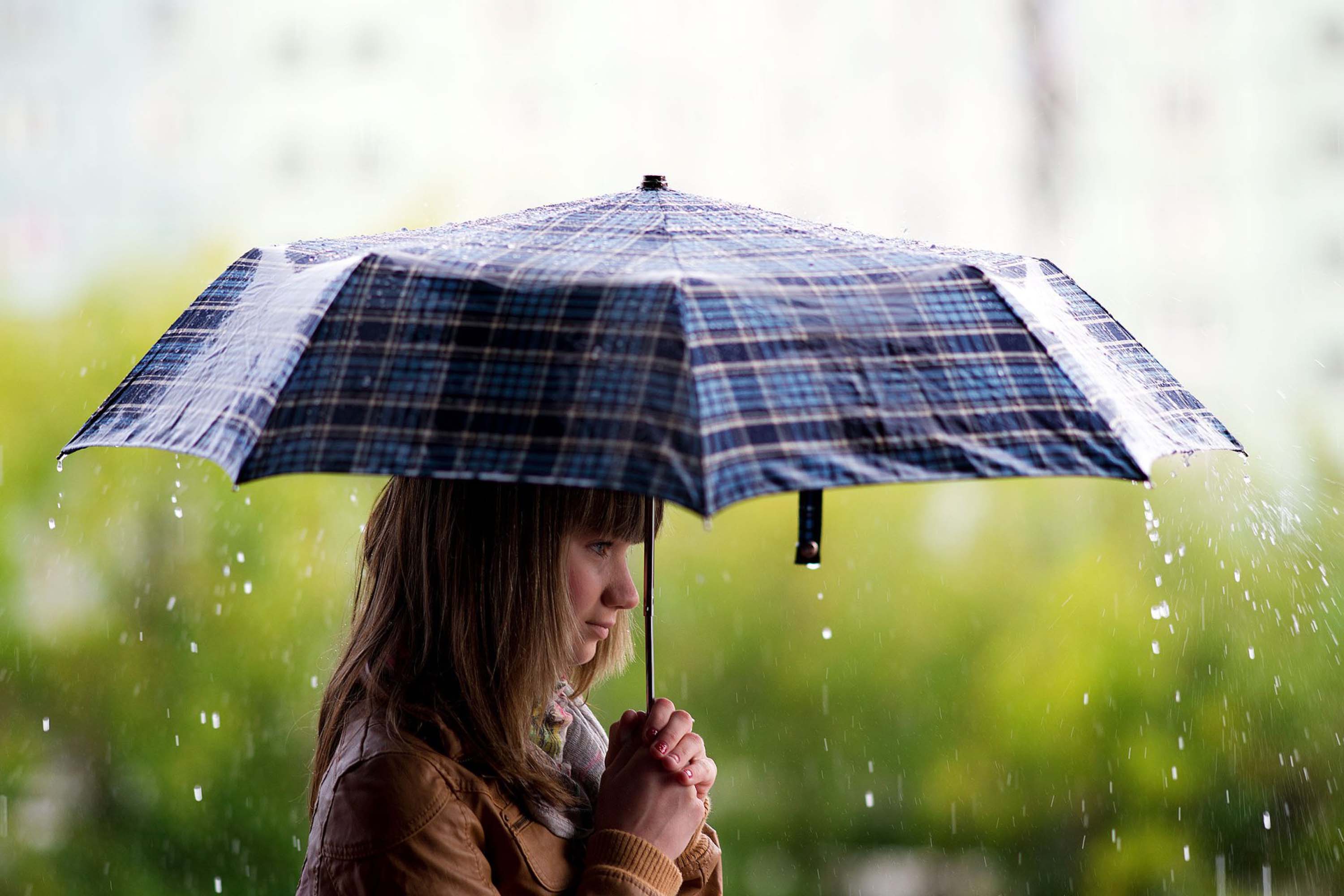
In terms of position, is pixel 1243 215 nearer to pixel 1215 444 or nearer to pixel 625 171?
pixel 625 171

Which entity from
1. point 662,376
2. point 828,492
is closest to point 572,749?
point 662,376

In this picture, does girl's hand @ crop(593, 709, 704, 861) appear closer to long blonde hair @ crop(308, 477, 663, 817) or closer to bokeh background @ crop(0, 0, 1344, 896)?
long blonde hair @ crop(308, 477, 663, 817)

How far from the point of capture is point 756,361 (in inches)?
35.6

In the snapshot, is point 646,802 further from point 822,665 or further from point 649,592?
point 822,665

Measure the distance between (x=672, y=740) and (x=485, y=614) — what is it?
0.23 metres

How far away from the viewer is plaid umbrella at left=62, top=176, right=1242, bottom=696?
0.87 meters

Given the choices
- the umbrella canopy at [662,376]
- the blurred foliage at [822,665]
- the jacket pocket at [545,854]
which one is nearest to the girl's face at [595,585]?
the jacket pocket at [545,854]

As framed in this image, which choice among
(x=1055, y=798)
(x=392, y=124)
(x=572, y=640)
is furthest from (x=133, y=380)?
(x=1055, y=798)

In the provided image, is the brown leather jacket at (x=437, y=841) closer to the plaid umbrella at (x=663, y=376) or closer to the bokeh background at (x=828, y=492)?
the plaid umbrella at (x=663, y=376)

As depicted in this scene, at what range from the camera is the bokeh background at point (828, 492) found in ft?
10.0

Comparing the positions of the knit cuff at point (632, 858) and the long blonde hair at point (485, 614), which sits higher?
the long blonde hair at point (485, 614)

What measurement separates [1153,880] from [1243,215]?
1621mm

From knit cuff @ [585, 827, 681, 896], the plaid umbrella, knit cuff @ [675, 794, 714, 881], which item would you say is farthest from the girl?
the plaid umbrella

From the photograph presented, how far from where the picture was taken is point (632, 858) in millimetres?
1204
